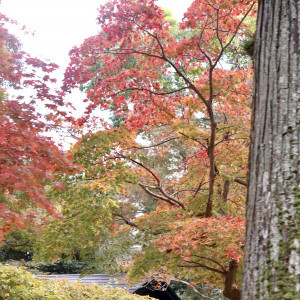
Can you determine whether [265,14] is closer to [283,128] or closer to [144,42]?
[283,128]

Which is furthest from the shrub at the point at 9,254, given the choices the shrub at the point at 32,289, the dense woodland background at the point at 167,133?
the shrub at the point at 32,289

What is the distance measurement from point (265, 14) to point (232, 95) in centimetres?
461

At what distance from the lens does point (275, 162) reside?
1900 mm

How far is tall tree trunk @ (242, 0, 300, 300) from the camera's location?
169 cm

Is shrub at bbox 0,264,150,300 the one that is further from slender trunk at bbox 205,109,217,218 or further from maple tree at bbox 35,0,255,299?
slender trunk at bbox 205,109,217,218

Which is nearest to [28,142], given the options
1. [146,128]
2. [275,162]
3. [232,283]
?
[275,162]

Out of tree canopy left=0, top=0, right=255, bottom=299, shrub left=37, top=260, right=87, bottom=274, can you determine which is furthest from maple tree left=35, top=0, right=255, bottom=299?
shrub left=37, top=260, right=87, bottom=274

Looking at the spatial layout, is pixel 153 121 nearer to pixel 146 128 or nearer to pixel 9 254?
pixel 146 128

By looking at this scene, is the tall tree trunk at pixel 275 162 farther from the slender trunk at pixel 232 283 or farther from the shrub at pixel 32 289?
the slender trunk at pixel 232 283

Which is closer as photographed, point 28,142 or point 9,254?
point 28,142

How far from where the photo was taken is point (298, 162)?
1.82m

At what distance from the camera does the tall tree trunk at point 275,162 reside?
1691mm

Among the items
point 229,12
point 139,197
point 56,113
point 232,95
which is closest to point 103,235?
point 56,113

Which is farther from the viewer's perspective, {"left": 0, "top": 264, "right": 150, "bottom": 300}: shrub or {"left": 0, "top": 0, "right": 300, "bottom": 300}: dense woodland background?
{"left": 0, "top": 264, "right": 150, "bottom": 300}: shrub
